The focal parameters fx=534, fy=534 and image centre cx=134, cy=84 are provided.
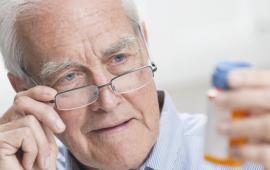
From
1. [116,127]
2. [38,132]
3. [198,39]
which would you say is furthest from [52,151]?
[198,39]

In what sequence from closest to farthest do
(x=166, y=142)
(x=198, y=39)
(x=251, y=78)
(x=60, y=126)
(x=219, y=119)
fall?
1. (x=251, y=78)
2. (x=219, y=119)
3. (x=60, y=126)
4. (x=166, y=142)
5. (x=198, y=39)

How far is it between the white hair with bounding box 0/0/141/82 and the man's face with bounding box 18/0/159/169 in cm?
3

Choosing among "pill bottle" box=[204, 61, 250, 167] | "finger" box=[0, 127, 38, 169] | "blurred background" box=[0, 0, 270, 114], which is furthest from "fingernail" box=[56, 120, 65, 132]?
"blurred background" box=[0, 0, 270, 114]

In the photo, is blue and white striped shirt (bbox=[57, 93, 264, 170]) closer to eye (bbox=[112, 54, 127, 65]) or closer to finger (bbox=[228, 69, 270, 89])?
eye (bbox=[112, 54, 127, 65])

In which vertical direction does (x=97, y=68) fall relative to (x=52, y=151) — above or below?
above

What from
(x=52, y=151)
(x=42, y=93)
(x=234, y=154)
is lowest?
(x=52, y=151)

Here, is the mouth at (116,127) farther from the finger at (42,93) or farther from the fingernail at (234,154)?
the fingernail at (234,154)

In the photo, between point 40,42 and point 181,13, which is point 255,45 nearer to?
point 181,13

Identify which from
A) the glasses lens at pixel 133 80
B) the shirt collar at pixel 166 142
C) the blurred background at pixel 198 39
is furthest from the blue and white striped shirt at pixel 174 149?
the blurred background at pixel 198 39

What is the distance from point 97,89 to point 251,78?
0.74 meters

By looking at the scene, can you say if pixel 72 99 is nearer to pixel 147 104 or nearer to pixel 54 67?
pixel 54 67

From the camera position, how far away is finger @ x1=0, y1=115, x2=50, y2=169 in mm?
1644

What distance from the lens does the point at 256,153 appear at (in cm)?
100

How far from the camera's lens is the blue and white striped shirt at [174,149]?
184 cm
